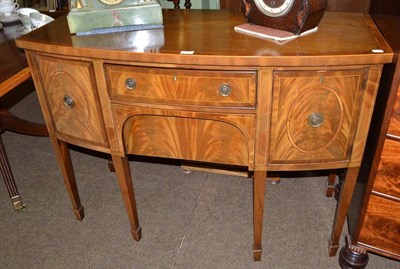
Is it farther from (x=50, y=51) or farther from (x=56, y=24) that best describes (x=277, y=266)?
(x=56, y=24)

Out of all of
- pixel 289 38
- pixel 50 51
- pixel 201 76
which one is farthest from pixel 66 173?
pixel 289 38

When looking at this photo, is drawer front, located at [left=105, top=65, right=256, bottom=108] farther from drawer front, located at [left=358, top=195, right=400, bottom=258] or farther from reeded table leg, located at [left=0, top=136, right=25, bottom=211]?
reeded table leg, located at [left=0, top=136, right=25, bottom=211]

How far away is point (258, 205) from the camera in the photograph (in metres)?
1.51

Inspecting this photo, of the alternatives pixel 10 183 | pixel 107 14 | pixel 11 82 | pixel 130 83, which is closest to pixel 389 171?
pixel 130 83

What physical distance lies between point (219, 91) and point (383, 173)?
622 millimetres

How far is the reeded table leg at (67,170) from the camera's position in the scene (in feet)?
5.52

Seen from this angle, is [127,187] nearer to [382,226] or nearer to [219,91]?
[219,91]

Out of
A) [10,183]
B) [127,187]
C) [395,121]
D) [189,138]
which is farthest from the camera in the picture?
[10,183]

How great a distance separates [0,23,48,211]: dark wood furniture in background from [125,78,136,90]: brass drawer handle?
1.67ft

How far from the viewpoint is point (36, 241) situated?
6.04 feet

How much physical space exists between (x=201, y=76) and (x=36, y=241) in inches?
47.0

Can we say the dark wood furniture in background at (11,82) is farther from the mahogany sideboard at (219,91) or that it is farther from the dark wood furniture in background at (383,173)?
the dark wood furniture in background at (383,173)

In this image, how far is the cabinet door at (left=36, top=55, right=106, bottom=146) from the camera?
1.36 m

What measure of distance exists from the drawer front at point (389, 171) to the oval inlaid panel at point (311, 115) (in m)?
0.17
